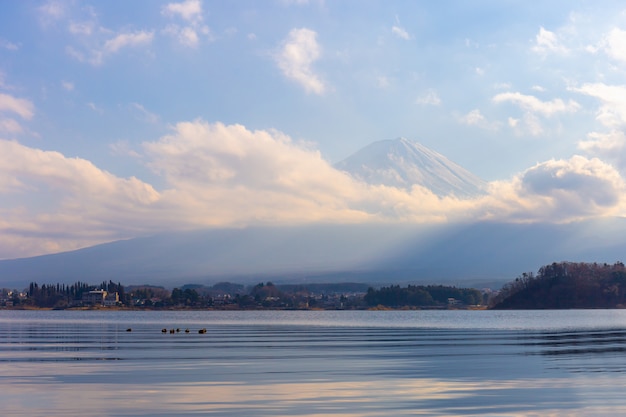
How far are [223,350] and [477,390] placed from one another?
3412 cm

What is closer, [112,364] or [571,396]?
[571,396]

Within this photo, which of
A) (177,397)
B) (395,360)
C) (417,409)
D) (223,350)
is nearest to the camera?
(417,409)

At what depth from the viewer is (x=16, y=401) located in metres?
37.3

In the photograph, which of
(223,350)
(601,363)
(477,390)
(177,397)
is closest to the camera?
(177,397)

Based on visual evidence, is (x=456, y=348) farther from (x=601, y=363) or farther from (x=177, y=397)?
(x=177, y=397)

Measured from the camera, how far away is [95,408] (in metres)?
35.5

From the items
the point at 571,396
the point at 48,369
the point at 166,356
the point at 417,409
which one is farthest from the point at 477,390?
the point at 166,356

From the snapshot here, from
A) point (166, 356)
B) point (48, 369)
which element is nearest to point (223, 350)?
point (166, 356)

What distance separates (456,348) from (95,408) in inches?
1664

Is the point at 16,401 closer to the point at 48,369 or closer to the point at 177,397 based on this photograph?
the point at 177,397

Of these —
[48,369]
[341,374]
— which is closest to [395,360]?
[341,374]

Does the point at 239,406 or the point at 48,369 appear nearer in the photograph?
the point at 239,406

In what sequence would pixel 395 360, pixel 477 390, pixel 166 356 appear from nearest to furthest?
1. pixel 477 390
2. pixel 395 360
3. pixel 166 356

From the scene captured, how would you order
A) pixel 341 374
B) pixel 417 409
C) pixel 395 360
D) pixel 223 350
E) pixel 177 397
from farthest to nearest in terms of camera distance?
1. pixel 223 350
2. pixel 395 360
3. pixel 341 374
4. pixel 177 397
5. pixel 417 409
